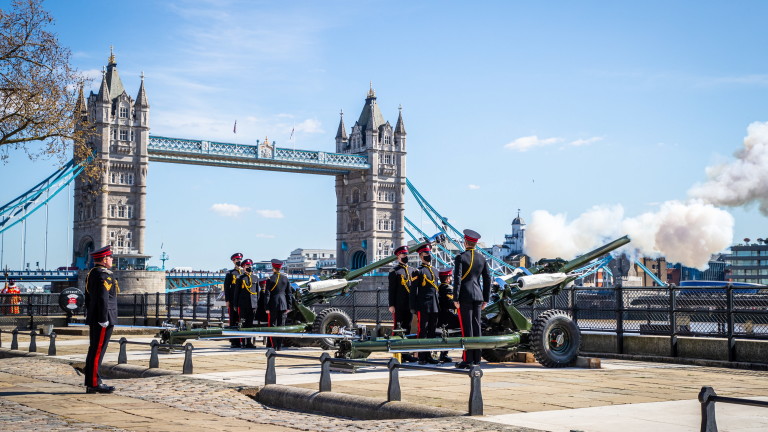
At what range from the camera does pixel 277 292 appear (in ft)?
56.6

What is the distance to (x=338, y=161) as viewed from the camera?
11831 centimetres

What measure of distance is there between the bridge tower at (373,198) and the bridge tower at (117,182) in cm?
3035

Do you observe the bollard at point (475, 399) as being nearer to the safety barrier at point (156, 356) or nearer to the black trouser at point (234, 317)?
the safety barrier at point (156, 356)

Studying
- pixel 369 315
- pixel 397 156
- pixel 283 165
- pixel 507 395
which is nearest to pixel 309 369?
pixel 507 395

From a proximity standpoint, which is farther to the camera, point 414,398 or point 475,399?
point 414,398

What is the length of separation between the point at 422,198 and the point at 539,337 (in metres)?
115

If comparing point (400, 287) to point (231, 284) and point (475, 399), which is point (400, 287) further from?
point (475, 399)

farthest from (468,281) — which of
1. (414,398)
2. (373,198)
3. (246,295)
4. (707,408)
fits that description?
(373,198)

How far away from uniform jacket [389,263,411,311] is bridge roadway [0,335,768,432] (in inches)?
60.2

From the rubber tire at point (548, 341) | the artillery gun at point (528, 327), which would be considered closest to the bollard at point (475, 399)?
the artillery gun at point (528, 327)

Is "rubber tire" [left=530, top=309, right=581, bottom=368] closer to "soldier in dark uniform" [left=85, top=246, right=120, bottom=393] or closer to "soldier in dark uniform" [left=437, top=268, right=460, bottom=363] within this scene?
"soldier in dark uniform" [left=437, top=268, right=460, bottom=363]

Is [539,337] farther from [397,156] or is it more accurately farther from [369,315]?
[397,156]

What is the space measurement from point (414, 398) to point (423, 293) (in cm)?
434

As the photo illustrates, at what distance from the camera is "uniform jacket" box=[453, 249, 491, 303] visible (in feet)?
40.5
